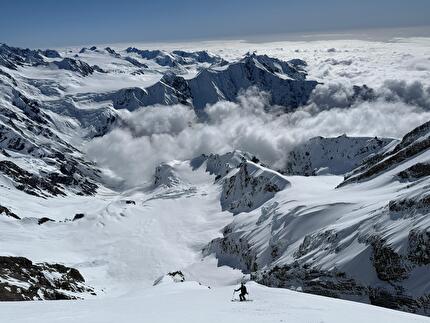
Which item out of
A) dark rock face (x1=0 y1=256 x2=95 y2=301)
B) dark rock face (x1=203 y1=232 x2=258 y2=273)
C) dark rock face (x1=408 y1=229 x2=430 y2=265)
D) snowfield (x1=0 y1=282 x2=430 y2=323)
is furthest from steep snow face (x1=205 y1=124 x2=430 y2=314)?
dark rock face (x1=0 y1=256 x2=95 y2=301)

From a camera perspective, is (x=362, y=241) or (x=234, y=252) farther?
(x=234, y=252)

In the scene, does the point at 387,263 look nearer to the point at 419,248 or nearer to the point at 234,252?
the point at 419,248

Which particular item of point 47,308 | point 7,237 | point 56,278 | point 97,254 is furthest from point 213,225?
point 47,308

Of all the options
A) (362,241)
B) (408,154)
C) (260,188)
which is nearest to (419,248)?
(362,241)

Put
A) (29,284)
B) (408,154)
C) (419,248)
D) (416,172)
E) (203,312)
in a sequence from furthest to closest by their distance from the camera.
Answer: (408,154), (416,172), (29,284), (419,248), (203,312)

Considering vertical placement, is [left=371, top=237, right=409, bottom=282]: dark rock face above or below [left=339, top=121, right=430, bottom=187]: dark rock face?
below

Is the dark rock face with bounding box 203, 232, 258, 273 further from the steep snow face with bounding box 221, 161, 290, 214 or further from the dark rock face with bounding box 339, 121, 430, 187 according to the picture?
the dark rock face with bounding box 339, 121, 430, 187

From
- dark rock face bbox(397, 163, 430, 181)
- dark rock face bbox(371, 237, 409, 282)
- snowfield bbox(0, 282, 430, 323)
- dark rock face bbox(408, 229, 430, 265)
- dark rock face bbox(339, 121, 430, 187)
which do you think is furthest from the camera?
dark rock face bbox(339, 121, 430, 187)
